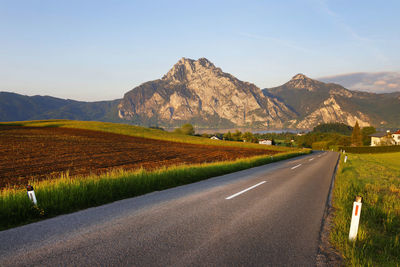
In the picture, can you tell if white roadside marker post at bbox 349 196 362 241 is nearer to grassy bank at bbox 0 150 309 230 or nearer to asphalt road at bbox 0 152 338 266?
asphalt road at bbox 0 152 338 266

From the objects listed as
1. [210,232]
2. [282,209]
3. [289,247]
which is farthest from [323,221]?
[210,232]

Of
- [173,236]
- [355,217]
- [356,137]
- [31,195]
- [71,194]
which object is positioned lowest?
[356,137]

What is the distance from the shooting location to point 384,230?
4.98 metres

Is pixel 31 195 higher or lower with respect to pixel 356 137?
higher

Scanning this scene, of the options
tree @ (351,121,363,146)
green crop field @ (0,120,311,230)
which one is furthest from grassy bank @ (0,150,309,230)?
tree @ (351,121,363,146)

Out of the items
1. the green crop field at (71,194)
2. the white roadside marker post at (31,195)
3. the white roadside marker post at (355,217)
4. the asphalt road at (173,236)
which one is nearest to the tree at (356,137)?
the green crop field at (71,194)

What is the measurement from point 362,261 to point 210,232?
8.29 feet

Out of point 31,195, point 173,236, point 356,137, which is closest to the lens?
point 173,236

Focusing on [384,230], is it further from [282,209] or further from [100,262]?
[100,262]

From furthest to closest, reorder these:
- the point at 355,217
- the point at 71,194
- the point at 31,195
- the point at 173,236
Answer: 1. the point at 71,194
2. the point at 31,195
3. the point at 173,236
4. the point at 355,217

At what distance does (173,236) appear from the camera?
421 centimetres

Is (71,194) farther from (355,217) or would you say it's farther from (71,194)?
(355,217)

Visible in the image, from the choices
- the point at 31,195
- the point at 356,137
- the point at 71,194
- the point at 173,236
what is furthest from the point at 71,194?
the point at 356,137

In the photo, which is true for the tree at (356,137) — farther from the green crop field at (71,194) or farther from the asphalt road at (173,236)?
the asphalt road at (173,236)
